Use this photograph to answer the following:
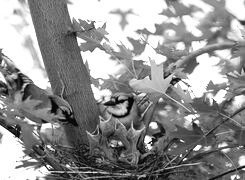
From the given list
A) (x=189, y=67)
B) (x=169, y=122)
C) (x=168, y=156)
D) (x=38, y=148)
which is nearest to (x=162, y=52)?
(x=189, y=67)

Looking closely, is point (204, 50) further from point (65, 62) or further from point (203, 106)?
point (65, 62)

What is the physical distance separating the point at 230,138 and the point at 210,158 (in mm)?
173

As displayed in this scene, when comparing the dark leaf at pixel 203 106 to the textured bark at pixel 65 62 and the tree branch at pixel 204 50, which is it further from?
the textured bark at pixel 65 62

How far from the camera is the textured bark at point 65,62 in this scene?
2225 millimetres

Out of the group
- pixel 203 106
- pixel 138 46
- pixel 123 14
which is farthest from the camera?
pixel 123 14

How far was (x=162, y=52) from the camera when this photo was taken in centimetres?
238

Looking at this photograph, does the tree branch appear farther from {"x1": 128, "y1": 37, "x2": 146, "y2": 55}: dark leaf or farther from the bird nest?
the bird nest

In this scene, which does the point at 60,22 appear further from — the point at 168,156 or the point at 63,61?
the point at 168,156

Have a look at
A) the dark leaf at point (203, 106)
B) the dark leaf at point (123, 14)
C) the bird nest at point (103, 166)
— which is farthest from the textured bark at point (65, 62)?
the dark leaf at point (123, 14)

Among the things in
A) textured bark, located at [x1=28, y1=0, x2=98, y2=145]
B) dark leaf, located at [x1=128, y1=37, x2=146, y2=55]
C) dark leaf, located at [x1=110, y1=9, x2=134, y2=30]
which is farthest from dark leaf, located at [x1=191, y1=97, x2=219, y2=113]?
dark leaf, located at [x1=110, y1=9, x2=134, y2=30]

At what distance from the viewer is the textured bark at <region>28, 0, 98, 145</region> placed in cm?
222

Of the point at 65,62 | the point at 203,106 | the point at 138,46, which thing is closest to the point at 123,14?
the point at 138,46

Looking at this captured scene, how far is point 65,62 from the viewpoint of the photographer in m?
2.24

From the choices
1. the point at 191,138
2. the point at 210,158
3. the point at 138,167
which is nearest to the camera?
the point at 191,138
